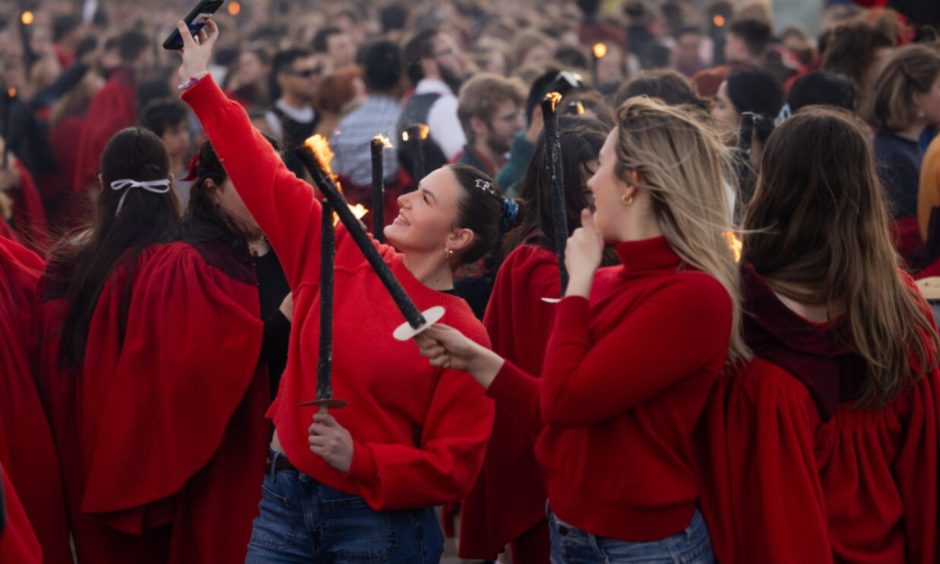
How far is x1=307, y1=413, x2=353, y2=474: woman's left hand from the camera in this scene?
3.35m

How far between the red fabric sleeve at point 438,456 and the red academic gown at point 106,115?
22.2 ft

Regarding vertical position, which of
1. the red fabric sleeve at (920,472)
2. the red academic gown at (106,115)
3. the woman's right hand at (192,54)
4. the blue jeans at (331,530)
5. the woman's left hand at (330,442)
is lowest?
the red academic gown at (106,115)

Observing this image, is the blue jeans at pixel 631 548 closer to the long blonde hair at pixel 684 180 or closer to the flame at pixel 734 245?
the long blonde hair at pixel 684 180

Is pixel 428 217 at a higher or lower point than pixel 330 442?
higher

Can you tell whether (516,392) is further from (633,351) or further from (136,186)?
(136,186)

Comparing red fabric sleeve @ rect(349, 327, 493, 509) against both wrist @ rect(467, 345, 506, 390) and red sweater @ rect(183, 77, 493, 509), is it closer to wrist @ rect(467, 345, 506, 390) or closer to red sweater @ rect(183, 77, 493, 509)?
red sweater @ rect(183, 77, 493, 509)

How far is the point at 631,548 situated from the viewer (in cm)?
316

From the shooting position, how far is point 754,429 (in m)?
3.36

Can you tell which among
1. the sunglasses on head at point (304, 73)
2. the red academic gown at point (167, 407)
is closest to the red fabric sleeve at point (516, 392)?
the red academic gown at point (167, 407)

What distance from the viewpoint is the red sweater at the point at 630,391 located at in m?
3.01

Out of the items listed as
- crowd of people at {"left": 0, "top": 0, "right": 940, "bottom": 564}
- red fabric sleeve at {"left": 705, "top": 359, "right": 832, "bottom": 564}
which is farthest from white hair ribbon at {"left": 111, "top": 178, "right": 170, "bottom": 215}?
red fabric sleeve at {"left": 705, "top": 359, "right": 832, "bottom": 564}

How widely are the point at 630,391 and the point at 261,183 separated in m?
1.28

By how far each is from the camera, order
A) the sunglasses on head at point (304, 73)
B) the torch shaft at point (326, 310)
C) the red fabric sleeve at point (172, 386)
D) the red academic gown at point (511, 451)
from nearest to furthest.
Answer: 1. the torch shaft at point (326, 310)
2. the red academic gown at point (511, 451)
3. the red fabric sleeve at point (172, 386)
4. the sunglasses on head at point (304, 73)

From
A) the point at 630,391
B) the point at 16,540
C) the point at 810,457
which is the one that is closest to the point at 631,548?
the point at 630,391
